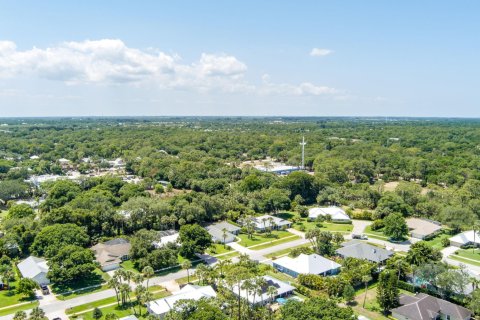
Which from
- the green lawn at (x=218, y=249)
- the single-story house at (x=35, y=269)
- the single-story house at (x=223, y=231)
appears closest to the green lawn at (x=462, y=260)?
the green lawn at (x=218, y=249)

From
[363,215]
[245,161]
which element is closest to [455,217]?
[363,215]

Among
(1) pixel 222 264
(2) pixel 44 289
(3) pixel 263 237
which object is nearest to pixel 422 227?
(3) pixel 263 237

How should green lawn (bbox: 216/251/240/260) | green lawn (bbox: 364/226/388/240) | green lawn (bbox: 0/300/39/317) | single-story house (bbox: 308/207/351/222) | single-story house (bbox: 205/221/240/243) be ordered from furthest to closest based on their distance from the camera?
single-story house (bbox: 308/207/351/222), green lawn (bbox: 364/226/388/240), single-story house (bbox: 205/221/240/243), green lawn (bbox: 216/251/240/260), green lawn (bbox: 0/300/39/317)

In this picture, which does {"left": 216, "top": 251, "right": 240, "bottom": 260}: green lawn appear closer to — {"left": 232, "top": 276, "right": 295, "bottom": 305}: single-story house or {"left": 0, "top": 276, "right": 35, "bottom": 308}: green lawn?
{"left": 232, "top": 276, "right": 295, "bottom": 305}: single-story house

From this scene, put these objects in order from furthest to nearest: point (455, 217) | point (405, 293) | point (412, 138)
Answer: point (412, 138)
point (455, 217)
point (405, 293)

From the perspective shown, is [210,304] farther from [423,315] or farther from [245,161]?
[245,161]

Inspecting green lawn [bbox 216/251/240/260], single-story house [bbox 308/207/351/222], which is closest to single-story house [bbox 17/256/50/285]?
green lawn [bbox 216/251/240/260]
